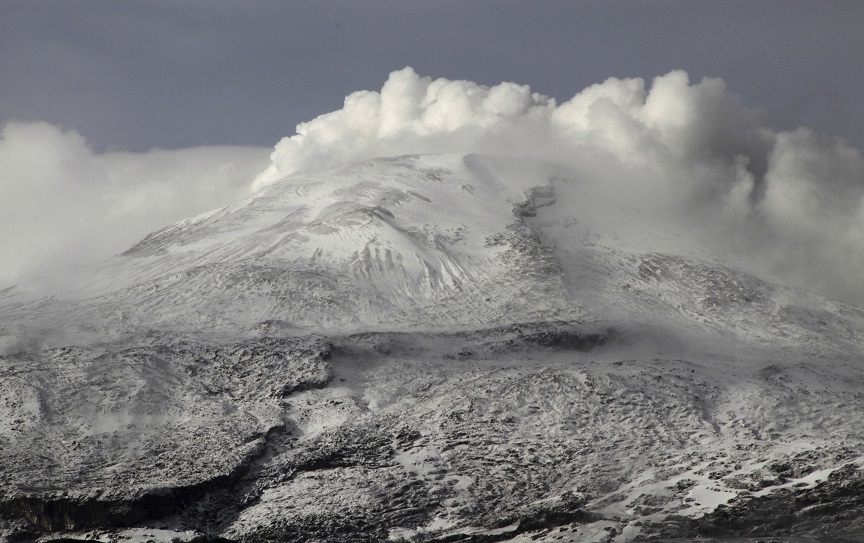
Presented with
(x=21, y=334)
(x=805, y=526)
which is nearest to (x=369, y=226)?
(x=21, y=334)

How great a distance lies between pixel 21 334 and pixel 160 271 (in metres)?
17.1

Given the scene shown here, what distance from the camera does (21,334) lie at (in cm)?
7144

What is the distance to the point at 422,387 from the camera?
6419 centimetres

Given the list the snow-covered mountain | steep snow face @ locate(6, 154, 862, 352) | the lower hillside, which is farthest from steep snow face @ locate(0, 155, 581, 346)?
the lower hillside

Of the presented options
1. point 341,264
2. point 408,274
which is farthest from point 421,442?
point 341,264

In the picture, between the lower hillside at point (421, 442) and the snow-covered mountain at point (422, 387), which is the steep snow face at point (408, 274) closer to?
the snow-covered mountain at point (422, 387)

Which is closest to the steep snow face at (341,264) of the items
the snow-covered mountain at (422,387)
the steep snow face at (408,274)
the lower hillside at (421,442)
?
the steep snow face at (408,274)

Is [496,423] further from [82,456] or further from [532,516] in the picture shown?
[82,456]

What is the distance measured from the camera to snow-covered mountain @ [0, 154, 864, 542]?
4797 cm

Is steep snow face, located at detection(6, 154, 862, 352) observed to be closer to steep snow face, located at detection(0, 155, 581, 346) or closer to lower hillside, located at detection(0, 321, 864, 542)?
steep snow face, located at detection(0, 155, 581, 346)

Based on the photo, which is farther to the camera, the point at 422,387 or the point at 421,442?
the point at 422,387

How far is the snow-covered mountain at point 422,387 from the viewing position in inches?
1889

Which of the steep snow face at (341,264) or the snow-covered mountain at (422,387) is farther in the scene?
the steep snow face at (341,264)

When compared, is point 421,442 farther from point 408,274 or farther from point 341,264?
point 341,264
